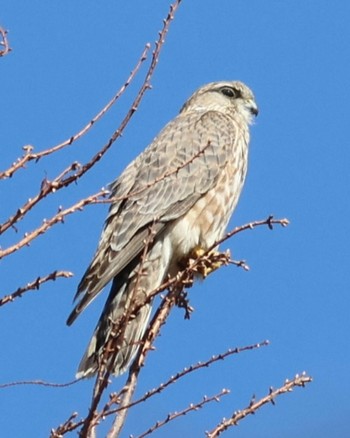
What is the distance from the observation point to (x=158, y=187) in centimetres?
500

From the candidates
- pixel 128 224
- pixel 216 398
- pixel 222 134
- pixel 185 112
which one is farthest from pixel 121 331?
pixel 185 112

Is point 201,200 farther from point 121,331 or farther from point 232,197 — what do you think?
point 121,331

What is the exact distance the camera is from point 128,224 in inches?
188

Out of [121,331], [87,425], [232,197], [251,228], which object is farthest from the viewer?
[232,197]

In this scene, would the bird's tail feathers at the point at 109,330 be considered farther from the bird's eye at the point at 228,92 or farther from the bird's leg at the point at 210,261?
the bird's eye at the point at 228,92

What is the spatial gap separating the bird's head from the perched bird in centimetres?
26

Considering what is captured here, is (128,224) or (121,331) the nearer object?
(121,331)

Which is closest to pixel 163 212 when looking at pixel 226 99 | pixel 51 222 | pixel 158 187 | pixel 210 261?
pixel 158 187

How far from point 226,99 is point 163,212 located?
4.86 ft

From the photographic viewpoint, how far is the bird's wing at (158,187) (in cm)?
456

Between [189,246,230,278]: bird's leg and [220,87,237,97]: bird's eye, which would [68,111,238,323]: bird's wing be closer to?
[189,246,230,278]: bird's leg

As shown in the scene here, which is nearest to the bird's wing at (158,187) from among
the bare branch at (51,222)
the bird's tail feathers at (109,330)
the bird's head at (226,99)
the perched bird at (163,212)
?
the perched bird at (163,212)

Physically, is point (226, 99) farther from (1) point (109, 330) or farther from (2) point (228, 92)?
(1) point (109, 330)

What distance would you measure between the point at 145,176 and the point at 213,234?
0.44m
